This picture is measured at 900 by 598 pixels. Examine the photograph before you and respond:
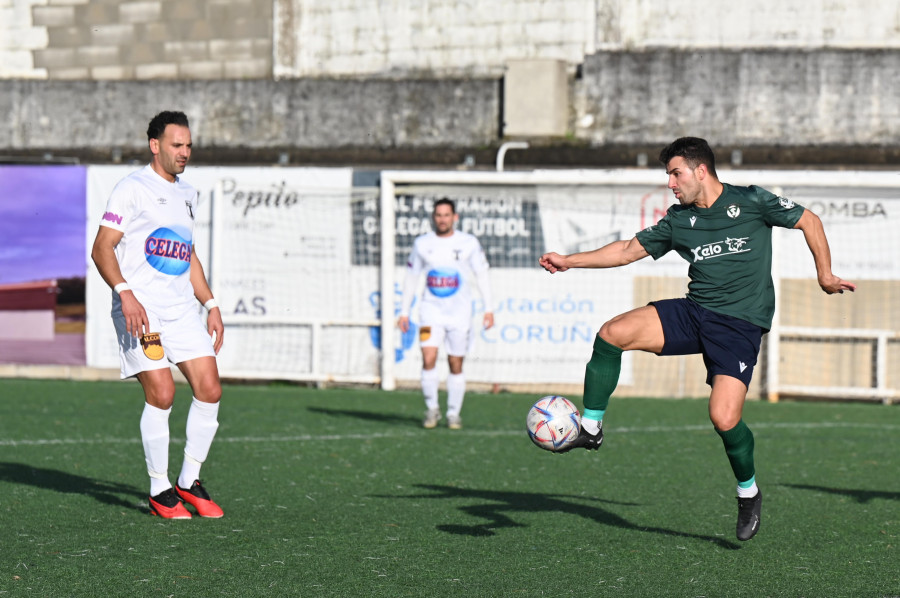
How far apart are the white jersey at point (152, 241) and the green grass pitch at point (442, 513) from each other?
117 cm

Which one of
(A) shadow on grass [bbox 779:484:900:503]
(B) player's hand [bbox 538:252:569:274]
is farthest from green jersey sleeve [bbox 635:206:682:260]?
(A) shadow on grass [bbox 779:484:900:503]

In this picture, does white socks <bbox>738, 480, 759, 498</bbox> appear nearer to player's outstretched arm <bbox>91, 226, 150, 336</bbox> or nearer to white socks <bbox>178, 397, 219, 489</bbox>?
white socks <bbox>178, 397, 219, 489</bbox>

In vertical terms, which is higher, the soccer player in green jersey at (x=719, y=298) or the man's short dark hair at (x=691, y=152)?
the man's short dark hair at (x=691, y=152)

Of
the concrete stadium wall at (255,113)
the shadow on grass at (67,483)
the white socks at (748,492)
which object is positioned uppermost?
the concrete stadium wall at (255,113)

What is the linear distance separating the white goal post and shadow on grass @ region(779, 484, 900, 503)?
23.4 feet

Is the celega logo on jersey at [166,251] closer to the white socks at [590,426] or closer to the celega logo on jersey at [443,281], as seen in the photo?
the white socks at [590,426]

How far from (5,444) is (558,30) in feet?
37.0

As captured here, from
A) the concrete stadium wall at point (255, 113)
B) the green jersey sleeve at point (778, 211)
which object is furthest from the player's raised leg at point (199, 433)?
the concrete stadium wall at point (255, 113)

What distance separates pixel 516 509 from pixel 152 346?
2.27m

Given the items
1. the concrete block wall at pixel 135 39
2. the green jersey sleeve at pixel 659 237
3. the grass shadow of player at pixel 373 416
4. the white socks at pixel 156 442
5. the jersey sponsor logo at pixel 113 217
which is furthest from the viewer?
the concrete block wall at pixel 135 39

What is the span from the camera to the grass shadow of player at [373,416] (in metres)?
12.4

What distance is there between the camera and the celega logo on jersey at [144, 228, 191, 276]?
659cm

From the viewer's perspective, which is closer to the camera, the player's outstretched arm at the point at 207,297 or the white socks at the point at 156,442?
the white socks at the point at 156,442

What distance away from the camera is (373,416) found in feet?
42.2
